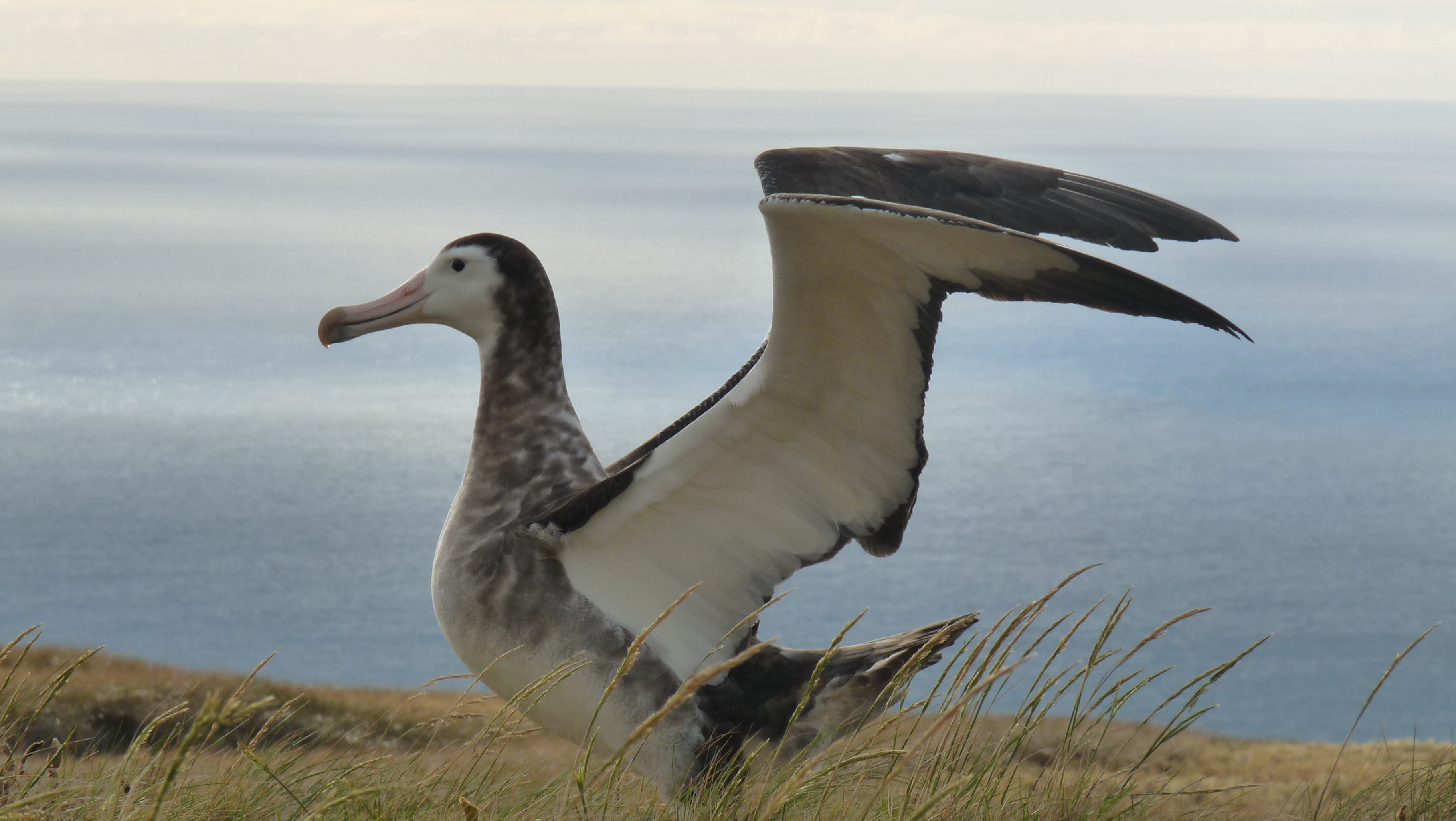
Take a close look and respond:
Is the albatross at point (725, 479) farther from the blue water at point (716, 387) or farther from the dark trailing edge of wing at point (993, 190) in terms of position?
the blue water at point (716, 387)

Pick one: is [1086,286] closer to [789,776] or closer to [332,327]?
[789,776]

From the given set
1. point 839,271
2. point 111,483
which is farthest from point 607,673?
point 111,483

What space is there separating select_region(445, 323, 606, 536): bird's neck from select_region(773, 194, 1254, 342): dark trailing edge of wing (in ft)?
4.72

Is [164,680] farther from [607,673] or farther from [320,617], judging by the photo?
[320,617]

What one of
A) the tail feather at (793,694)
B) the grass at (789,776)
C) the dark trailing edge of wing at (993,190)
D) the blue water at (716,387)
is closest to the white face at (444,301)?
the dark trailing edge of wing at (993,190)

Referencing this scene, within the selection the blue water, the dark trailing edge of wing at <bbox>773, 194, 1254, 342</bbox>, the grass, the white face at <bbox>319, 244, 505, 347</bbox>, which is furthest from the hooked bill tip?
the blue water

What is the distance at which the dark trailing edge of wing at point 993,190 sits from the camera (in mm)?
3783

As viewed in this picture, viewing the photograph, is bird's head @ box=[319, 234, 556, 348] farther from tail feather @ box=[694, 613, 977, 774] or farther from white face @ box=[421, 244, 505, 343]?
tail feather @ box=[694, 613, 977, 774]

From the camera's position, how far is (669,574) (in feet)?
12.7

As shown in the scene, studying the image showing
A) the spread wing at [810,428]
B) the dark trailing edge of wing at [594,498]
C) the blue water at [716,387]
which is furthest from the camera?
the blue water at [716,387]

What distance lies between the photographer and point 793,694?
12.9 ft

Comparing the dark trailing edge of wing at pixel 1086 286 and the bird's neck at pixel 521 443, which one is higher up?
the dark trailing edge of wing at pixel 1086 286

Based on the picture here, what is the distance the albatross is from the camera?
328 cm

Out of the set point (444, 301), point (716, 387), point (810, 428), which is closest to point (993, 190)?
point (810, 428)
